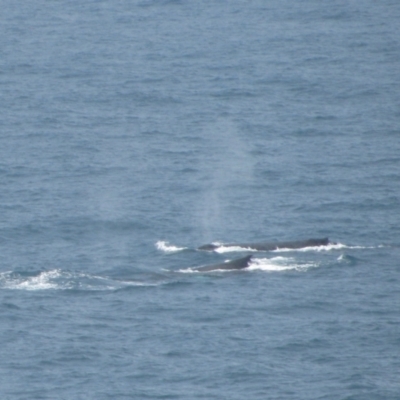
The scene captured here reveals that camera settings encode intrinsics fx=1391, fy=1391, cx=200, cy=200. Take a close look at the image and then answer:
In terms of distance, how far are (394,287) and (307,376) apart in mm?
12238

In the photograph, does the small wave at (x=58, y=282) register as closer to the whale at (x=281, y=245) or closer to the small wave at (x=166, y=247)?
the small wave at (x=166, y=247)

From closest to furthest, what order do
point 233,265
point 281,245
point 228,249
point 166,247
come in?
point 233,265 < point 281,245 < point 228,249 < point 166,247

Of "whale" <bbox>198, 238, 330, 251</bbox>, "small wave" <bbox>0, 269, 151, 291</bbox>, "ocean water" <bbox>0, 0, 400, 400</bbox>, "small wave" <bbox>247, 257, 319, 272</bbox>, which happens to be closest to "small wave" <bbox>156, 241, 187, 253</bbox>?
"ocean water" <bbox>0, 0, 400, 400</bbox>

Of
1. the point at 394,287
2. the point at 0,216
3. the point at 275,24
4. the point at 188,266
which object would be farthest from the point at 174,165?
Result: the point at 275,24

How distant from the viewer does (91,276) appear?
7006cm

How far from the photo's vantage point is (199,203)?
86312 millimetres

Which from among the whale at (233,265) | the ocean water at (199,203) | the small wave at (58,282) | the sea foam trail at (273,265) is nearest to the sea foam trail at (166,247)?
the ocean water at (199,203)

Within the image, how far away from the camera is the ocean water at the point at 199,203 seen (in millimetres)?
58625

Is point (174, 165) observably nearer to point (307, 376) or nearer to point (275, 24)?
point (307, 376)

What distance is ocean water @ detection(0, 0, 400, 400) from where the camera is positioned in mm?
58625

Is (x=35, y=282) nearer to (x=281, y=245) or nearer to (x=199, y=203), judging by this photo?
(x=281, y=245)

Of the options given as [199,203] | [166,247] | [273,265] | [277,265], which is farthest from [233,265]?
[199,203]

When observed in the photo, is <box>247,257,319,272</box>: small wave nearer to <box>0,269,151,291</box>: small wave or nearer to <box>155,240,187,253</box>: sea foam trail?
<box>155,240,187,253</box>: sea foam trail

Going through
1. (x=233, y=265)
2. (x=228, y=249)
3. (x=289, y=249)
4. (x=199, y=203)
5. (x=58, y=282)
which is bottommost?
(x=199, y=203)
